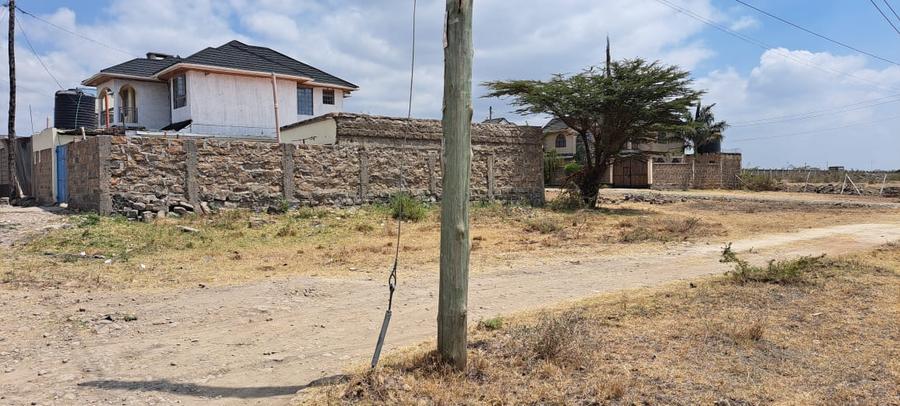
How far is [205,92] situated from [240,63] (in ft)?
8.73

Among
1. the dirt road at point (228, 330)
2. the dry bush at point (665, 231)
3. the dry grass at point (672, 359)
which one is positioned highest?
the dry bush at point (665, 231)

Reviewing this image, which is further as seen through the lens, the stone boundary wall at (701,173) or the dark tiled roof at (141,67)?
the stone boundary wall at (701,173)

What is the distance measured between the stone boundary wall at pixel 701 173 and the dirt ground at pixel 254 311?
23934 millimetres

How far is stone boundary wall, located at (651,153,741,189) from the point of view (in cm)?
3569

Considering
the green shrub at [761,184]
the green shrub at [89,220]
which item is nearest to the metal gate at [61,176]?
the green shrub at [89,220]

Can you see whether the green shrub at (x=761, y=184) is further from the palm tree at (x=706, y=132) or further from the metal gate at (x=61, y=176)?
the metal gate at (x=61, y=176)

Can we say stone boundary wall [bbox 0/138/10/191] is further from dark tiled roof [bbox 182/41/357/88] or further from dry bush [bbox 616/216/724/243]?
dry bush [bbox 616/216/724/243]

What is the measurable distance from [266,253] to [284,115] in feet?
67.7

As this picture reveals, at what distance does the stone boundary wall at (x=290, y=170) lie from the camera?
14.4 meters

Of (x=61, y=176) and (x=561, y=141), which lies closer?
(x=61, y=176)

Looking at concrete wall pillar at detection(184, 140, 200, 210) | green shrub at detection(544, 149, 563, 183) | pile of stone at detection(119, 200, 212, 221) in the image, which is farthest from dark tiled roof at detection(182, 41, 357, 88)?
pile of stone at detection(119, 200, 212, 221)

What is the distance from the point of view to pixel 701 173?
119 ft

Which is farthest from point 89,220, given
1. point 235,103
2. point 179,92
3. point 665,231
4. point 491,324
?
point 179,92

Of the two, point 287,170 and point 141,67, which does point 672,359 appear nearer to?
point 287,170
